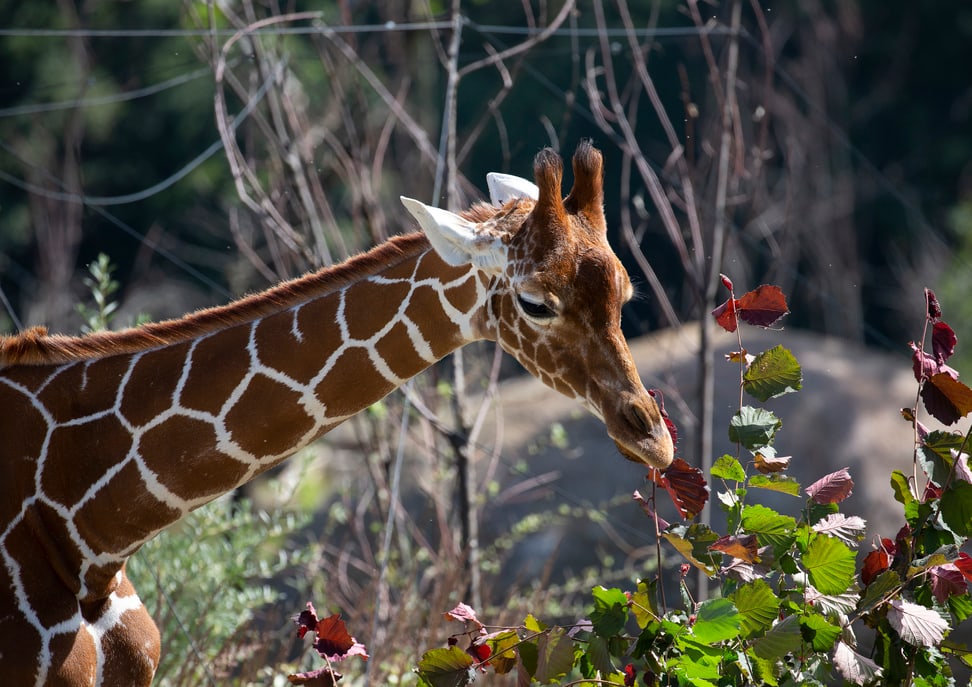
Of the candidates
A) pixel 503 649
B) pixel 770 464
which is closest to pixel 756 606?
pixel 770 464

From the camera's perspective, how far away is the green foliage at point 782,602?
6.97ft

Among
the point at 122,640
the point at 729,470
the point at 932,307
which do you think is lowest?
the point at 122,640

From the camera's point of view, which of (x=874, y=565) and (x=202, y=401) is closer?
(x=874, y=565)

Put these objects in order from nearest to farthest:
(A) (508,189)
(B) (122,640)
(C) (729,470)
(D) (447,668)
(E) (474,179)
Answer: (D) (447,668) → (C) (729,470) → (B) (122,640) → (A) (508,189) → (E) (474,179)

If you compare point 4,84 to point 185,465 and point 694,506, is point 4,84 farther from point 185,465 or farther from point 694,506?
point 694,506

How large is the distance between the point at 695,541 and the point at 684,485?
0.36 feet

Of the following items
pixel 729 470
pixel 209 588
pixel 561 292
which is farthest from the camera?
pixel 209 588

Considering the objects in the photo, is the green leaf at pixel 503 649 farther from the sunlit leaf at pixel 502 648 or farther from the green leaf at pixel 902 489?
the green leaf at pixel 902 489

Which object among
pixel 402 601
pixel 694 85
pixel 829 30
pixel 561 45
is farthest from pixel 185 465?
pixel 829 30

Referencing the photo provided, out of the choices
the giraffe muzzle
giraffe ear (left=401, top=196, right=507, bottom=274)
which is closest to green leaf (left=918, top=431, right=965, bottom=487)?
the giraffe muzzle

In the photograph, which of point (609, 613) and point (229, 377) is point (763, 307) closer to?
point (609, 613)

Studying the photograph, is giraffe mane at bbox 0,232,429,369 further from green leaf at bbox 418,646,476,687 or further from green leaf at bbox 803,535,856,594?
green leaf at bbox 803,535,856,594

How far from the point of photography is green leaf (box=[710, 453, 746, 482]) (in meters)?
2.25

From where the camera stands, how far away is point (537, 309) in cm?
238
